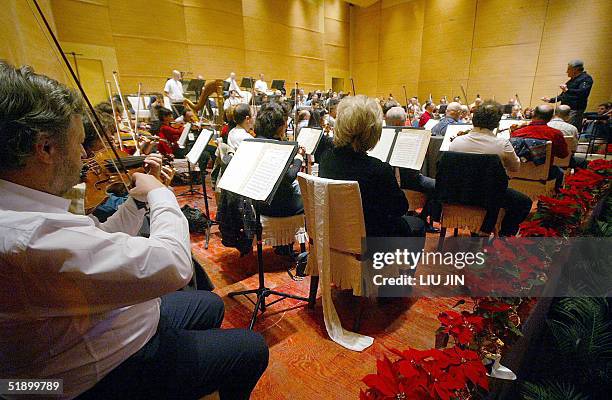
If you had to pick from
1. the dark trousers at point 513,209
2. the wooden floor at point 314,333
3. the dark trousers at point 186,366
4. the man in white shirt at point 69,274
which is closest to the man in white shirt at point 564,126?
the dark trousers at point 513,209

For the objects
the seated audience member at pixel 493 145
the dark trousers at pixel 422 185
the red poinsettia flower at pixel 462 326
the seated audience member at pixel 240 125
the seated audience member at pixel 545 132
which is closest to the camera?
the red poinsettia flower at pixel 462 326

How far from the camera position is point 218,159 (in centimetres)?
326

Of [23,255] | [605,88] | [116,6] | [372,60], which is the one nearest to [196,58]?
[116,6]

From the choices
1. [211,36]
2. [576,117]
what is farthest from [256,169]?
[211,36]

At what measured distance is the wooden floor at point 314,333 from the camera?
4.99 ft

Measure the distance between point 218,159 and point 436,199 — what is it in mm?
2204

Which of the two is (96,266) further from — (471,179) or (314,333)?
(471,179)

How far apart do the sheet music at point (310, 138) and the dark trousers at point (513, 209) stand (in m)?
1.93

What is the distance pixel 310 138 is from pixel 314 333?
7.60 ft

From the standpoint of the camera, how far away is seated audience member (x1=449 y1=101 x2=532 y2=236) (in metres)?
2.35

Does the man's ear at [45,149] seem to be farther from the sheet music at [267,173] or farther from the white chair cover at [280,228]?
the white chair cover at [280,228]

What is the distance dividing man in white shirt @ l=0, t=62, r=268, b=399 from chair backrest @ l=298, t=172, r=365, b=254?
88 cm

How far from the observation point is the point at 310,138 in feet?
11.8

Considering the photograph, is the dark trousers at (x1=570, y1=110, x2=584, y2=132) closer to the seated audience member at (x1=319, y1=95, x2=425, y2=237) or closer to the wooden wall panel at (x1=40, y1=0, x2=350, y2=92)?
the seated audience member at (x1=319, y1=95, x2=425, y2=237)
